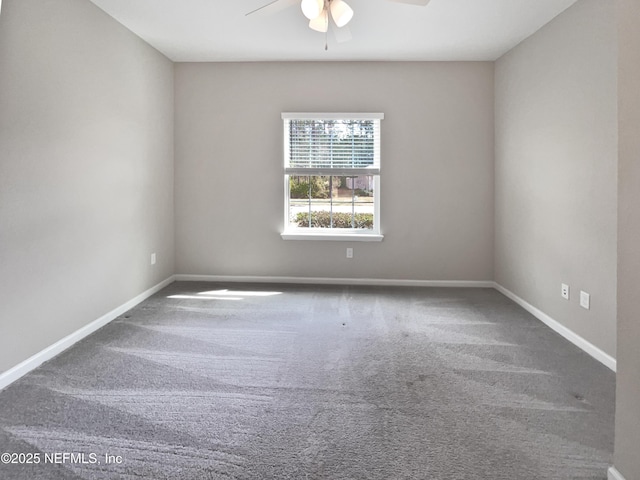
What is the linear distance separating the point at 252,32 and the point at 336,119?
1.33 m

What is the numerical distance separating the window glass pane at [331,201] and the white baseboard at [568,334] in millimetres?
1810

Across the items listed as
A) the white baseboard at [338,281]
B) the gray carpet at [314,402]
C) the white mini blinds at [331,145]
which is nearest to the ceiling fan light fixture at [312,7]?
the white mini blinds at [331,145]

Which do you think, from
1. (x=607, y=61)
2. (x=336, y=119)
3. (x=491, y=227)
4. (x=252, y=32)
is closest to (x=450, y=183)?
(x=491, y=227)

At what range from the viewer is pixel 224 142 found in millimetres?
4496

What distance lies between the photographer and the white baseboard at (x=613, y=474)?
1.41 metres

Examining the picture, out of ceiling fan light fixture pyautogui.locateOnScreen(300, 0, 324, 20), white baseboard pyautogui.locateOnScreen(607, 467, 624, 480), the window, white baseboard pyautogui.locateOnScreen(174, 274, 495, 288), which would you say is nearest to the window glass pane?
the window

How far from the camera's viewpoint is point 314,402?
205 cm

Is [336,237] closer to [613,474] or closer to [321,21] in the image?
[321,21]

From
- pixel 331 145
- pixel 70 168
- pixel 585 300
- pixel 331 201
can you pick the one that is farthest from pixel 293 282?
pixel 585 300

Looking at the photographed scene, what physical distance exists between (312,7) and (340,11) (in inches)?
9.1

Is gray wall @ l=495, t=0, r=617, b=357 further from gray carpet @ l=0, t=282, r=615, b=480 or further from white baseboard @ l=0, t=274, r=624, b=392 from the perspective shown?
gray carpet @ l=0, t=282, r=615, b=480

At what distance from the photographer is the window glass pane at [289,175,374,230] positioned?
180 inches

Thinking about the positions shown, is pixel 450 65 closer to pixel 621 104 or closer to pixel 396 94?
pixel 396 94

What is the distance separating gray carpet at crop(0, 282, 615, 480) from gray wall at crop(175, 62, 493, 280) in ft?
4.13
